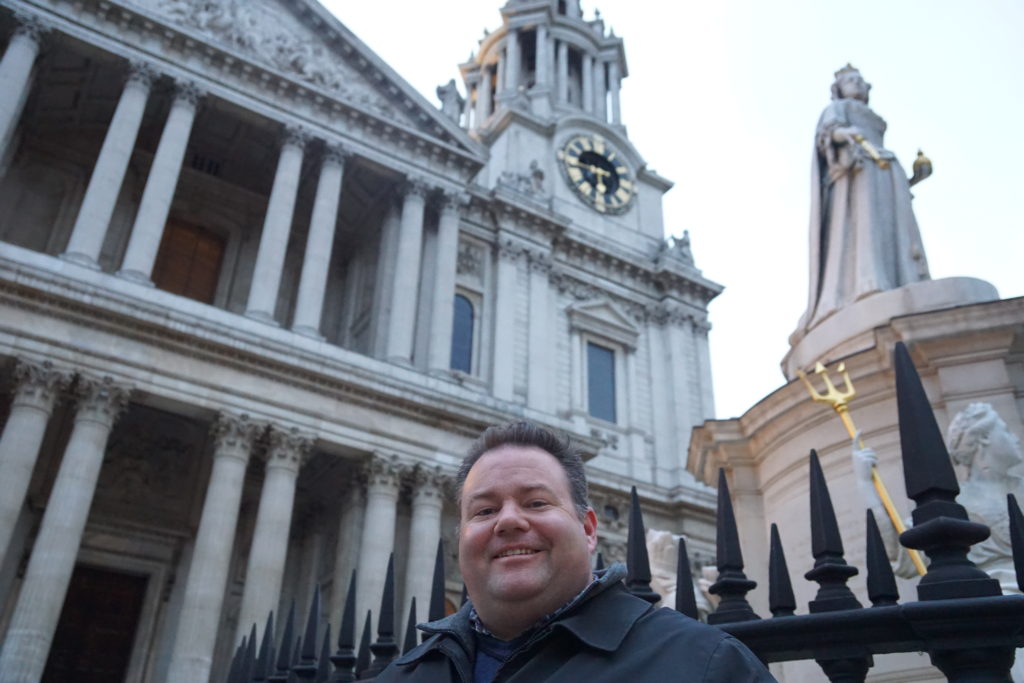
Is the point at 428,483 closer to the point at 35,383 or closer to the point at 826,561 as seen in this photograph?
the point at 35,383

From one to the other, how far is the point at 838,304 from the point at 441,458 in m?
12.9

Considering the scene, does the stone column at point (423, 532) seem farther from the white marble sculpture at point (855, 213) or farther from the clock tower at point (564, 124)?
the clock tower at point (564, 124)

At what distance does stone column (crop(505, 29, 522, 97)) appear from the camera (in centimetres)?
4034

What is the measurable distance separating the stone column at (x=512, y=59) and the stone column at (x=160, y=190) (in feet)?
64.7

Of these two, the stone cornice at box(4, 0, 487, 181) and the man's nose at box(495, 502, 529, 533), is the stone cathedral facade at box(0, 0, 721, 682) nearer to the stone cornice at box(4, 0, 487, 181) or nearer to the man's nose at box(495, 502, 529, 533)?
the stone cornice at box(4, 0, 487, 181)

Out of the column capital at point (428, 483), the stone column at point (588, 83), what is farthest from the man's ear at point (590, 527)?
the stone column at point (588, 83)

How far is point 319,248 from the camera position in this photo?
73.7ft

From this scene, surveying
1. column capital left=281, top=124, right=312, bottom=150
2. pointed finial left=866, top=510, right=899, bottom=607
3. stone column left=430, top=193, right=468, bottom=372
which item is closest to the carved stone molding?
stone column left=430, top=193, right=468, bottom=372

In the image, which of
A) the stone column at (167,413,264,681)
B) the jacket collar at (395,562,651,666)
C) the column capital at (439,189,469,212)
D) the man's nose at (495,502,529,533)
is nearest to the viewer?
the jacket collar at (395,562,651,666)

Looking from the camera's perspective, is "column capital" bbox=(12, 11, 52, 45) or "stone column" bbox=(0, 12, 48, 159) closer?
"stone column" bbox=(0, 12, 48, 159)

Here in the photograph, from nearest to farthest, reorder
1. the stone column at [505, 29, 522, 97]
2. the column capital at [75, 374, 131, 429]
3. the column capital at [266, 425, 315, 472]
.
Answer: the column capital at [75, 374, 131, 429] < the column capital at [266, 425, 315, 472] < the stone column at [505, 29, 522, 97]

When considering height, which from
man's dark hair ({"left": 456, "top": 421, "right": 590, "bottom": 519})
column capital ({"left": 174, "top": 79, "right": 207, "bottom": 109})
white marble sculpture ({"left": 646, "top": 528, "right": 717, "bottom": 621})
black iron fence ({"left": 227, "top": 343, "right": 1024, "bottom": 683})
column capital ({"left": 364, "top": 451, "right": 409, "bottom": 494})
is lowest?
black iron fence ({"left": 227, "top": 343, "right": 1024, "bottom": 683})

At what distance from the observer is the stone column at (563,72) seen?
40.0 m

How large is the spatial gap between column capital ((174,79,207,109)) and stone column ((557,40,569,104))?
66.4ft
